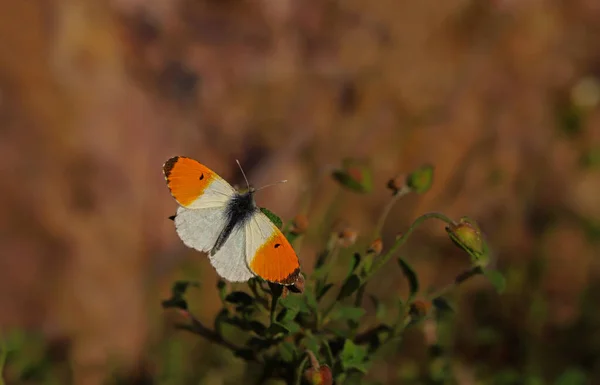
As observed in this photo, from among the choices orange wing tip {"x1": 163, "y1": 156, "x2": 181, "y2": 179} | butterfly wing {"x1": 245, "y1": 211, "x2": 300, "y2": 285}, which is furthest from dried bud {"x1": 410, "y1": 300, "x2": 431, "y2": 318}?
orange wing tip {"x1": 163, "y1": 156, "x2": 181, "y2": 179}

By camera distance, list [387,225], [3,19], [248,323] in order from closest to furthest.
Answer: [248,323]
[3,19]
[387,225]

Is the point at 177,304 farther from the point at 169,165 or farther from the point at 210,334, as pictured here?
the point at 169,165

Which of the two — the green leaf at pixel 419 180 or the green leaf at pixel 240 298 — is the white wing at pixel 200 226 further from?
the green leaf at pixel 419 180

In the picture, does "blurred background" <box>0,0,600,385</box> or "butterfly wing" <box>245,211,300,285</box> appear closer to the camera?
"butterfly wing" <box>245,211,300,285</box>

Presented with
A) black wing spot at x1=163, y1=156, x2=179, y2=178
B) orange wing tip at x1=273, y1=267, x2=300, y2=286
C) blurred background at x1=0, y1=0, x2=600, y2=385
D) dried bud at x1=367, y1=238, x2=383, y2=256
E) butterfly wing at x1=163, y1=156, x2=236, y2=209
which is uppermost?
black wing spot at x1=163, y1=156, x2=179, y2=178

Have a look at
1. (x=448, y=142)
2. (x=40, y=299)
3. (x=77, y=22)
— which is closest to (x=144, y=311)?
(x=40, y=299)

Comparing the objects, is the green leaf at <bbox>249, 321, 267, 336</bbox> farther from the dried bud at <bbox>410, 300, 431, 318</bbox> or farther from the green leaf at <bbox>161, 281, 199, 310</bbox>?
the dried bud at <bbox>410, 300, 431, 318</bbox>

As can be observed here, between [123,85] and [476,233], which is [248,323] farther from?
[123,85]
